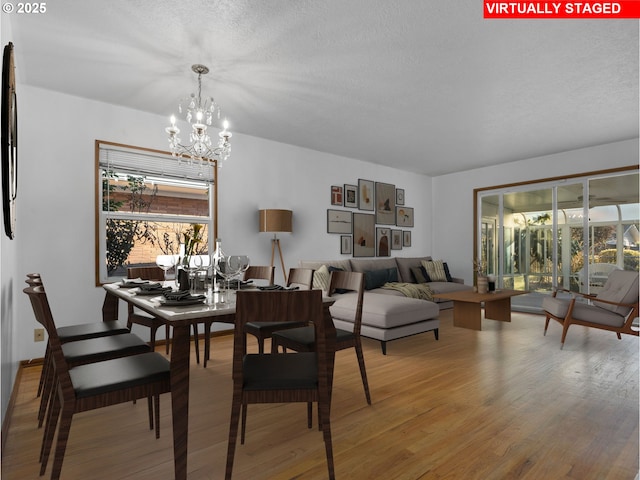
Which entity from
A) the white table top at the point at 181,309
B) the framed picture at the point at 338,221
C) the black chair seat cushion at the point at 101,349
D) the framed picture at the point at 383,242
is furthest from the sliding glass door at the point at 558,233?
the black chair seat cushion at the point at 101,349

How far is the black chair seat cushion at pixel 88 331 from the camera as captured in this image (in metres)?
2.26

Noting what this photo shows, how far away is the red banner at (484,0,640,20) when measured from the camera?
2.39 meters

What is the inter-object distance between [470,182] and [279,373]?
6445mm

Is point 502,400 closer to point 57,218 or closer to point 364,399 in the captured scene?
point 364,399

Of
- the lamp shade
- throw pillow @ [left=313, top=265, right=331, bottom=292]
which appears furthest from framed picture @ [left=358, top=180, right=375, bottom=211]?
the lamp shade

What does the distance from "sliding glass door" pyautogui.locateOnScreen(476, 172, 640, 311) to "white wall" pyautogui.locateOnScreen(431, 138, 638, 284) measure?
17 cm

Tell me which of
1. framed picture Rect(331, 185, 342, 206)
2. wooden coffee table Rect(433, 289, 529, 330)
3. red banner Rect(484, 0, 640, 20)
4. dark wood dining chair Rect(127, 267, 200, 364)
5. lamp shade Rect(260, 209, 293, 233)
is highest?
red banner Rect(484, 0, 640, 20)

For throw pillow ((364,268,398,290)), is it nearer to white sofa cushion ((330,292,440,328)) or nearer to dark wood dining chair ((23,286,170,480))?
white sofa cushion ((330,292,440,328))

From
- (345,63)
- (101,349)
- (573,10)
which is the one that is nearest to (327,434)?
(101,349)

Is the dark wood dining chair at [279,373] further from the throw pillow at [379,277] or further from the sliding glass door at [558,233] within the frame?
the sliding glass door at [558,233]

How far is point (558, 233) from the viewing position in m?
5.98

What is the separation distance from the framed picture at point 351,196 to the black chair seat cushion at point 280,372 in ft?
14.5

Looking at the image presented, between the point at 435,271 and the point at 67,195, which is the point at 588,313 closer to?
the point at 435,271

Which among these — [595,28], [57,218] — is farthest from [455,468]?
[57,218]
